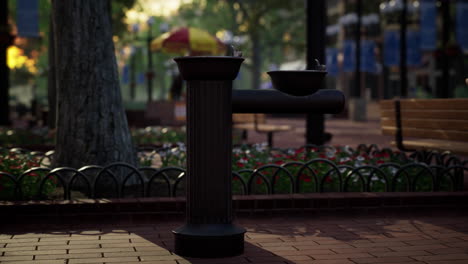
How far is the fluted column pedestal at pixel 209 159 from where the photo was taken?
4.98 m

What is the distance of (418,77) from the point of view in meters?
48.3

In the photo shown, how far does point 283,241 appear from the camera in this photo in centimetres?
552

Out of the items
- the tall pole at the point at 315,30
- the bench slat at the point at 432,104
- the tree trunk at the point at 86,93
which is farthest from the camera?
the tall pole at the point at 315,30

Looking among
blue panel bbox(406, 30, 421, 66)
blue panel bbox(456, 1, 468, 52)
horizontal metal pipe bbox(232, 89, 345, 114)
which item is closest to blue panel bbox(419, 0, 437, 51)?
blue panel bbox(456, 1, 468, 52)

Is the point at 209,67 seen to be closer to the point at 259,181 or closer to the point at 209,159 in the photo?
the point at 209,159

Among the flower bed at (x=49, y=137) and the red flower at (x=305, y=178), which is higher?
the flower bed at (x=49, y=137)

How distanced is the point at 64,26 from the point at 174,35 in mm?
15729

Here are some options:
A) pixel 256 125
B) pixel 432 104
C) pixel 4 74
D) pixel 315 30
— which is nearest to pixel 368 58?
pixel 4 74

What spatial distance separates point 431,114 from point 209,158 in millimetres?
4208

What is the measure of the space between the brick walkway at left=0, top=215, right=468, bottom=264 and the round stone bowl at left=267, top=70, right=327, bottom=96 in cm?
108

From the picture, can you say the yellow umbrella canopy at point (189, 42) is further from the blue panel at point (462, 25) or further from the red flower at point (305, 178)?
the red flower at point (305, 178)

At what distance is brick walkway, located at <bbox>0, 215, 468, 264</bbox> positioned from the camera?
4.93 meters

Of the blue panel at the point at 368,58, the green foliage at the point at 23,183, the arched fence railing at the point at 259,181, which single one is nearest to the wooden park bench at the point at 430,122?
the arched fence railing at the point at 259,181

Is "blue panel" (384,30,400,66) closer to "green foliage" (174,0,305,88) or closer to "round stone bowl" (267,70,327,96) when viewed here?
"green foliage" (174,0,305,88)
